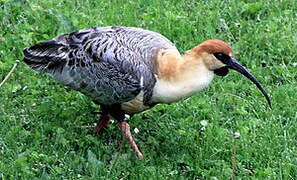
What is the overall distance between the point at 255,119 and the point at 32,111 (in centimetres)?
201

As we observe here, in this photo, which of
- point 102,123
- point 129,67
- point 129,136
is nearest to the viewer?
point 129,67

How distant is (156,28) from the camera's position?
25.8 ft

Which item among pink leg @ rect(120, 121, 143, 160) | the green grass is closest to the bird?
pink leg @ rect(120, 121, 143, 160)

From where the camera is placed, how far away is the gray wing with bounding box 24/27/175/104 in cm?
571

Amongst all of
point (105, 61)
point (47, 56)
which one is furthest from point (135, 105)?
point (47, 56)

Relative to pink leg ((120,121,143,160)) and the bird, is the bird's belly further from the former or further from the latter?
pink leg ((120,121,143,160))

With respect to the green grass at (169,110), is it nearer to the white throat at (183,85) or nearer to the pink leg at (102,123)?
the pink leg at (102,123)

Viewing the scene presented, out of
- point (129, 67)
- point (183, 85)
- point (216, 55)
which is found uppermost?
point (216, 55)

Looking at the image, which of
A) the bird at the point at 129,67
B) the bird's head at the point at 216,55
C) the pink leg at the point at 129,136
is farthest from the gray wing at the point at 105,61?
the bird's head at the point at 216,55

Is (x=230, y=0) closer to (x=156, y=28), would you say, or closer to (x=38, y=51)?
(x=156, y=28)

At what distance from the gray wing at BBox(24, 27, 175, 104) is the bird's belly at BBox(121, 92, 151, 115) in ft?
0.13

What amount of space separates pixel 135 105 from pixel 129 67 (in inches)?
12.8

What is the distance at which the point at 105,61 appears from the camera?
5.78 meters

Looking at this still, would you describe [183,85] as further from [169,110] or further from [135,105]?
[169,110]
